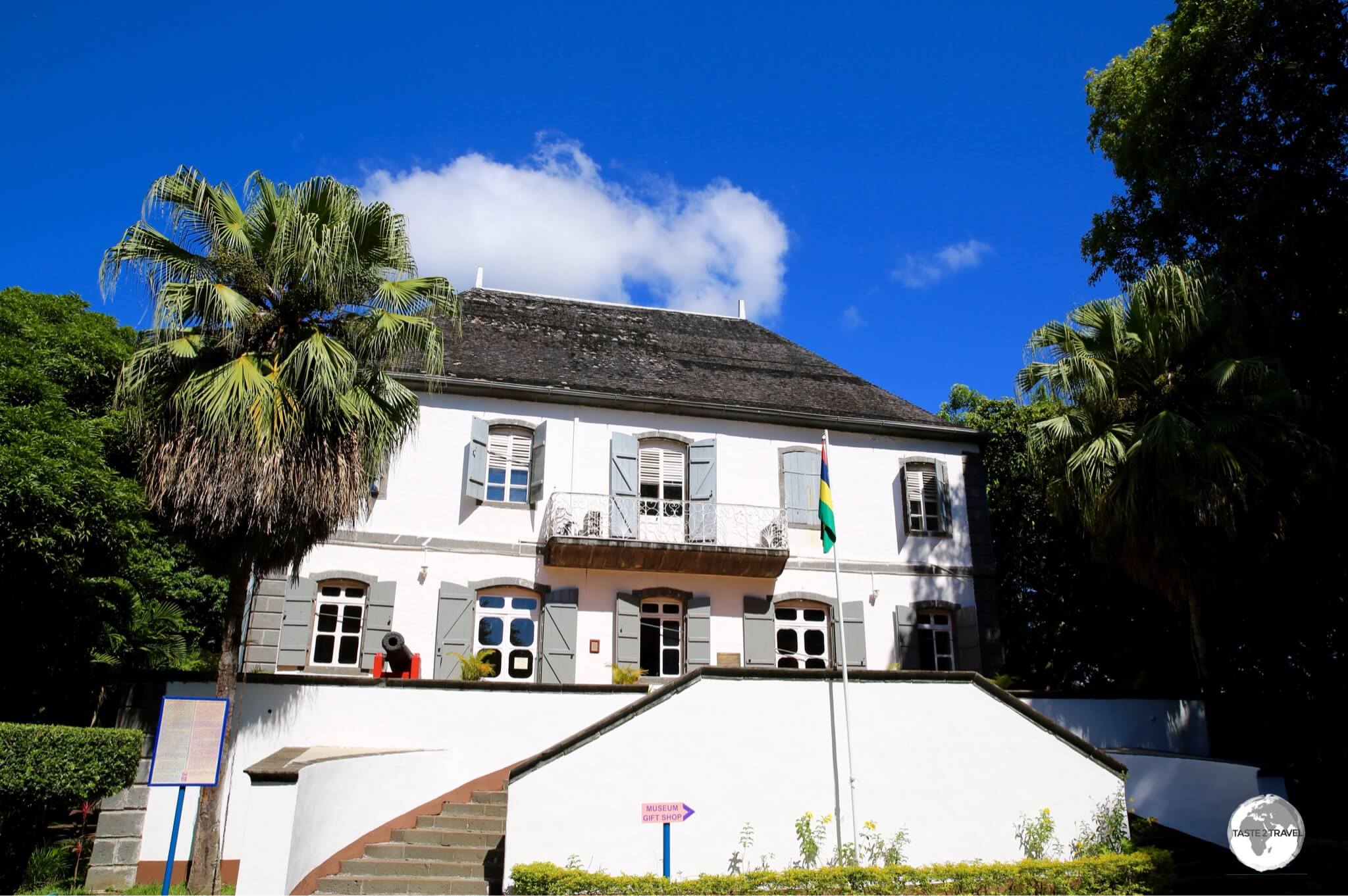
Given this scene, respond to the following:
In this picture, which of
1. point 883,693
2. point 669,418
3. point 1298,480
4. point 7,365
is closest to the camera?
point 883,693

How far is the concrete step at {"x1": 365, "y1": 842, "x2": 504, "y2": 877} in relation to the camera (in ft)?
32.0

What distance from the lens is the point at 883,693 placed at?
420 inches

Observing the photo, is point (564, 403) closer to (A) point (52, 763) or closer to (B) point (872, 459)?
(B) point (872, 459)

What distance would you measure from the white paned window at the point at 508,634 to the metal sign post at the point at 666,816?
19.7 feet

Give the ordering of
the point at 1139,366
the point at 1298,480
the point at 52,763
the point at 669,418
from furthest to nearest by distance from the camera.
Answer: the point at 669,418 → the point at 1139,366 → the point at 1298,480 → the point at 52,763

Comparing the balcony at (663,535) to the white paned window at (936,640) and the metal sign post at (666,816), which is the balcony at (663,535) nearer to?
the white paned window at (936,640)

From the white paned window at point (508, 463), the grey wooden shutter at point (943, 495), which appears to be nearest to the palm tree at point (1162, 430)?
the grey wooden shutter at point (943, 495)

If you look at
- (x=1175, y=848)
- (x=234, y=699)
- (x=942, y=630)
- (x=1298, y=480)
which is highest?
(x=1298, y=480)

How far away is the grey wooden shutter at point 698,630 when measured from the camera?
51.0 ft

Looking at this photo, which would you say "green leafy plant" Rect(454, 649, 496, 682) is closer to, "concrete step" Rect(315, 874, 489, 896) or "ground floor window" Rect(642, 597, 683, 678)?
"ground floor window" Rect(642, 597, 683, 678)

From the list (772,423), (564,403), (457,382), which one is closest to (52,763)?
(457,382)

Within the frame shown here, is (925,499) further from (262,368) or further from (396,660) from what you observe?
(262,368)

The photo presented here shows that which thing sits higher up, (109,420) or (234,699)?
→ (109,420)

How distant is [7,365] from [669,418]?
9899mm
